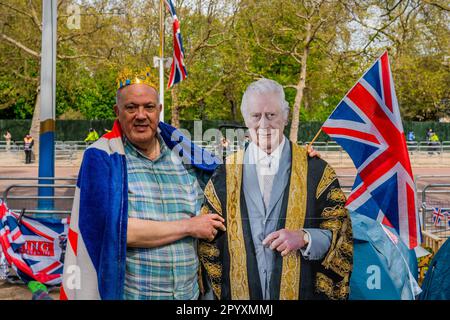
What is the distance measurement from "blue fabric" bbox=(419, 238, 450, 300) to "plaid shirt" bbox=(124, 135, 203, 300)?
1575mm

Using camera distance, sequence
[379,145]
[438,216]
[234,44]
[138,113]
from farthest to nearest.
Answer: [234,44] → [438,216] → [379,145] → [138,113]

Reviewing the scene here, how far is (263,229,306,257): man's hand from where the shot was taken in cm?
260

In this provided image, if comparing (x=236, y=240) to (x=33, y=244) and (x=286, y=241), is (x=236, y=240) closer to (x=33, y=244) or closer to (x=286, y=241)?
(x=286, y=241)

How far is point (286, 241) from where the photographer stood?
2598 millimetres

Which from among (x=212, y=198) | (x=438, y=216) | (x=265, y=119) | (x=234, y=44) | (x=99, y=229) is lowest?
(x=438, y=216)

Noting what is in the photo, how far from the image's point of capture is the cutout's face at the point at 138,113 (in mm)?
2576

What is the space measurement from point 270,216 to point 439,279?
1331 mm

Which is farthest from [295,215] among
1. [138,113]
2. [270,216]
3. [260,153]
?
[138,113]

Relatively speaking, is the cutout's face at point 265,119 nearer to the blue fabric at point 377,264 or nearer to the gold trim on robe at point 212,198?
the gold trim on robe at point 212,198

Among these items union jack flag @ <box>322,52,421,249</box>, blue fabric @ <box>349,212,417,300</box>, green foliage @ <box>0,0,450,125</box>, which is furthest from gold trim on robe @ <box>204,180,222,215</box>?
green foliage @ <box>0,0,450,125</box>

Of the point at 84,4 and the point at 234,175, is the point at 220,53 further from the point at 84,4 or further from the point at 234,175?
the point at 234,175
